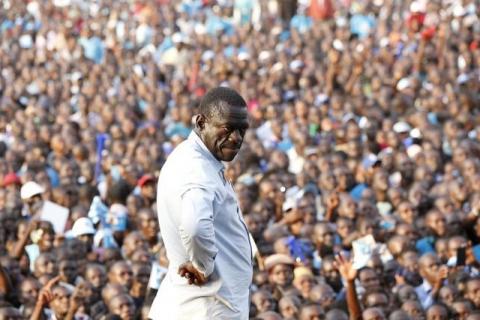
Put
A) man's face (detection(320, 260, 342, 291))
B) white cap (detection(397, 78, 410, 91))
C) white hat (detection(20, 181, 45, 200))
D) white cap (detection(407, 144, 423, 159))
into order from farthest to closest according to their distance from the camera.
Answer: white cap (detection(397, 78, 410, 91)) → white cap (detection(407, 144, 423, 159)) → white hat (detection(20, 181, 45, 200)) → man's face (detection(320, 260, 342, 291))

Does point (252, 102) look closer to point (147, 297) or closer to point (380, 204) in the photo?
point (380, 204)

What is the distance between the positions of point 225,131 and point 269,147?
28.1 feet

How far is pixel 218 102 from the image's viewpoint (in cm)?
465

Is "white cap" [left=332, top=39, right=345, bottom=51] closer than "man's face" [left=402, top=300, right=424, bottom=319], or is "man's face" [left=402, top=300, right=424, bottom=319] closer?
"man's face" [left=402, top=300, right=424, bottom=319]

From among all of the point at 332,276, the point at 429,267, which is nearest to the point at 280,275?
the point at 332,276

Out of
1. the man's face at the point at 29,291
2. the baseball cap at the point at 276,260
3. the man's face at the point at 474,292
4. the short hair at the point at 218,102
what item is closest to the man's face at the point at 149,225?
the baseball cap at the point at 276,260

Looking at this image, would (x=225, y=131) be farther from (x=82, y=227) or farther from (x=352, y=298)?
(x=82, y=227)

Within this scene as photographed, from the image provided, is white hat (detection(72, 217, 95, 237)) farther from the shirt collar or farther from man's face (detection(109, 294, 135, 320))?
the shirt collar

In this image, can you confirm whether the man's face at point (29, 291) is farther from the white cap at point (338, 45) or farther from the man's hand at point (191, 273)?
the white cap at point (338, 45)

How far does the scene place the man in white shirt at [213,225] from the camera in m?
4.52

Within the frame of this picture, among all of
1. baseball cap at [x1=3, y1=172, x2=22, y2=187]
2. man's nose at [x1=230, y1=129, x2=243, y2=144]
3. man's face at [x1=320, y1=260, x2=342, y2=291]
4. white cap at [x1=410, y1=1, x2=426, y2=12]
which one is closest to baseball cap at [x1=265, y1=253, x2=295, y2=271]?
man's face at [x1=320, y1=260, x2=342, y2=291]

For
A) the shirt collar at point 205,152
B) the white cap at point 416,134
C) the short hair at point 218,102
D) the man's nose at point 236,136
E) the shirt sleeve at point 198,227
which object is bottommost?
the white cap at point 416,134

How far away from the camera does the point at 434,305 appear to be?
8414mm

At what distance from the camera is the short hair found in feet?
15.2
